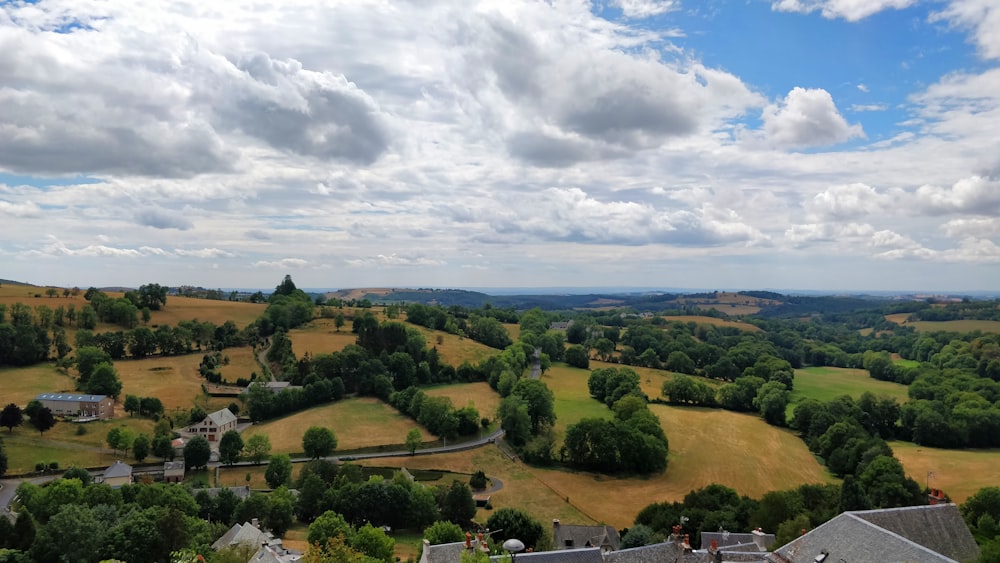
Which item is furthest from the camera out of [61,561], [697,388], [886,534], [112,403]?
[697,388]

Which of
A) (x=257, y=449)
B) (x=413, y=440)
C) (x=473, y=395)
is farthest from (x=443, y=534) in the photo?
(x=473, y=395)

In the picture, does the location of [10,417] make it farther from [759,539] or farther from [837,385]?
[837,385]

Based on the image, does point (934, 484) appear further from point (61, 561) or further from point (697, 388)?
point (61, 561)

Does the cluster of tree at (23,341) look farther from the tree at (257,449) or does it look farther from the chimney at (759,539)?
the chimney at (759,539)

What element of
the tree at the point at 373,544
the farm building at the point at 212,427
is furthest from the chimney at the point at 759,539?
the farm building at the point at 212,427

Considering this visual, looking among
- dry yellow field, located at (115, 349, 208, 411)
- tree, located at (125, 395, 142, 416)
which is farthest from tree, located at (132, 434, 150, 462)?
dry yellow field, located at (115, 349, 208, 411)

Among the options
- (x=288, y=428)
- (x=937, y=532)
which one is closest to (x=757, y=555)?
(x=937, y=532)

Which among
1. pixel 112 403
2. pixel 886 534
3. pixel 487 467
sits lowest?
pixel 487 467
